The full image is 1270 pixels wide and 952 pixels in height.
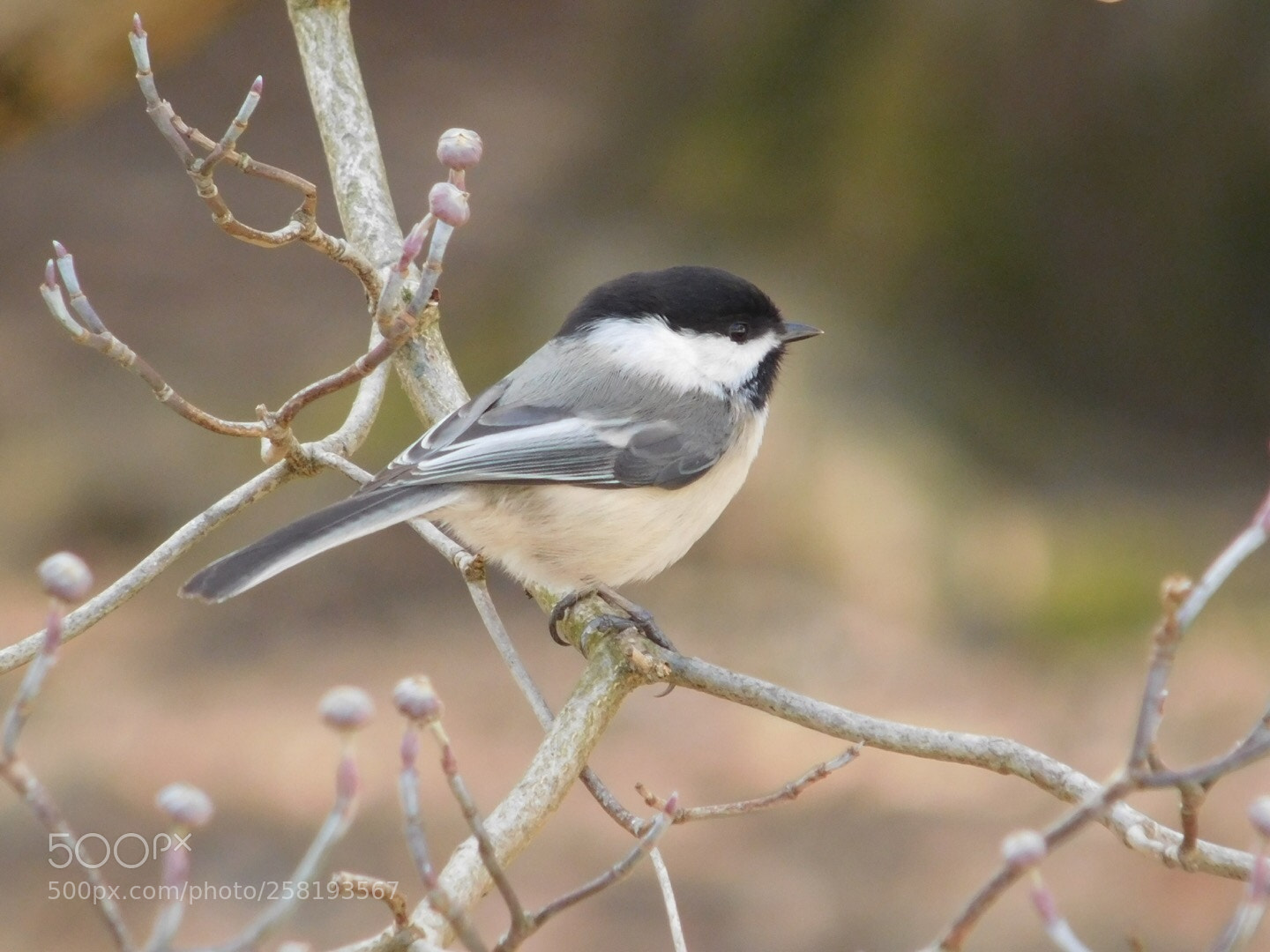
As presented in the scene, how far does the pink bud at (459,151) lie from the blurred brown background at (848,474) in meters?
3.40

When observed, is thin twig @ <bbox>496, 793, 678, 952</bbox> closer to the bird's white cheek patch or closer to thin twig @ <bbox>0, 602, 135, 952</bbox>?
thin twig @ <bbox>0, 602, 135, 952</bbox>

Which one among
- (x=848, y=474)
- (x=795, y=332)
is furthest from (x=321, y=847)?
(x=848, y=474)

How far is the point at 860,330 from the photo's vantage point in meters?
5.94

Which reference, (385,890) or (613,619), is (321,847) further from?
(613,619)

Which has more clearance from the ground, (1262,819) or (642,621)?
(642,621)

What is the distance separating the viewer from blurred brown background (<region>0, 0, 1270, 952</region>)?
15.7ft

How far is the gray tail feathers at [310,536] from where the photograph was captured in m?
1.72

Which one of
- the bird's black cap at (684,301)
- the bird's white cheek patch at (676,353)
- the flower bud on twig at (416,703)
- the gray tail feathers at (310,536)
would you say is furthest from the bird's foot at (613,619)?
the flower bud on twig at (416,703)

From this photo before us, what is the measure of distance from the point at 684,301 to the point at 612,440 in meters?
0.32

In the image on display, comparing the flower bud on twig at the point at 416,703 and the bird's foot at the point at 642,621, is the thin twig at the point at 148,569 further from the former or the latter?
the flower bud on twig at the point at 416,703

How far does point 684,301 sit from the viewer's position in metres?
2.56

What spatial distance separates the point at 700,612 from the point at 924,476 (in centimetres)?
111

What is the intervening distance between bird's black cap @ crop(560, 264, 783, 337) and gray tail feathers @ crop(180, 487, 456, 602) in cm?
57

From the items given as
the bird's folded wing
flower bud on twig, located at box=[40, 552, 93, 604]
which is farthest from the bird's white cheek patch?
flower bud on twig, located at box=[40, 552, 93, 604]
